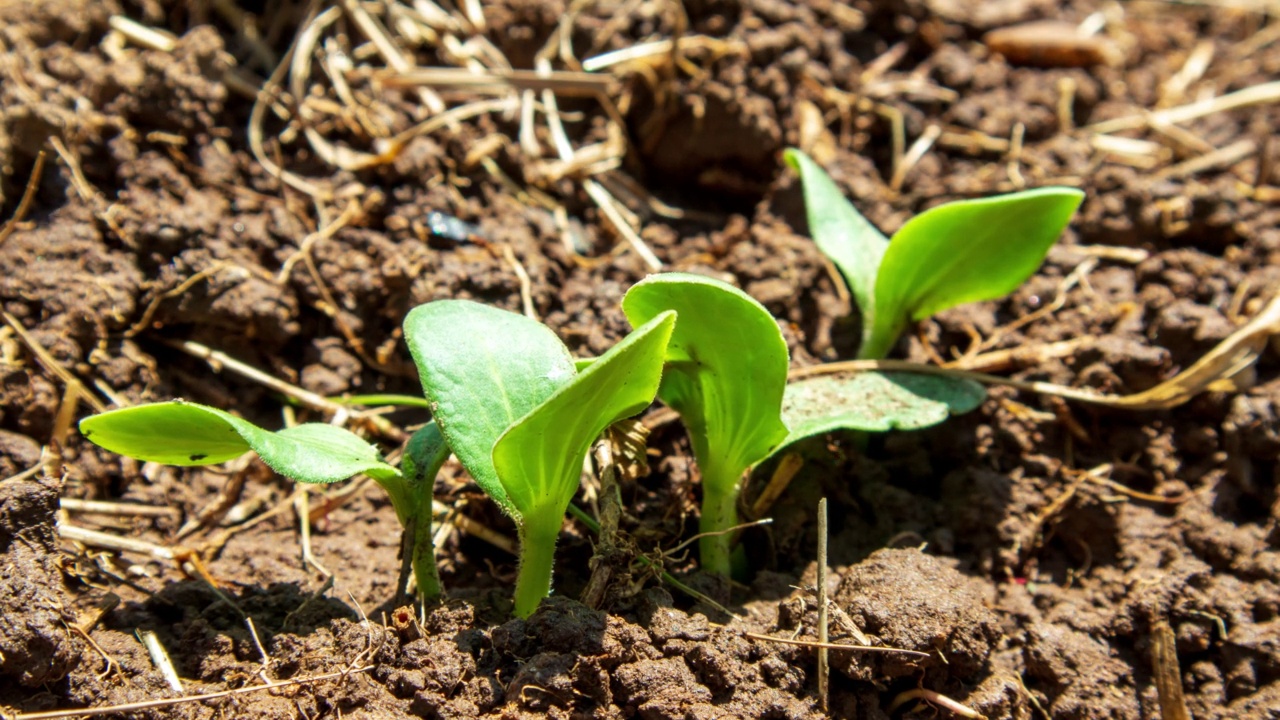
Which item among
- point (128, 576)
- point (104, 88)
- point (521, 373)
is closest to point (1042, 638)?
point (521, 373)

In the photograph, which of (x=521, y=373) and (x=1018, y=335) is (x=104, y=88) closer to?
(x=521, y=373)

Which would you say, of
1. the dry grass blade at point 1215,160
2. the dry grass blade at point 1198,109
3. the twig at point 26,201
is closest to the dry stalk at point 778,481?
the dry grass blade at point 1215,160

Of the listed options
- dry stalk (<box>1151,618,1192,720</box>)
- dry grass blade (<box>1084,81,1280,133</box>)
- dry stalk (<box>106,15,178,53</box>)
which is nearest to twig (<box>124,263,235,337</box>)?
dry stalk (<box>106,15,178,53</box>)

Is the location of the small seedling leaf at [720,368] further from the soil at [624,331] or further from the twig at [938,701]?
the twig at [938,701]

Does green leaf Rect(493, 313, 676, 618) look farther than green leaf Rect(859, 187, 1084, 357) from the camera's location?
No

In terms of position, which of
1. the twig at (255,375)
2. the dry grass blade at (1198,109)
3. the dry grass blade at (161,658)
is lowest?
the dry grass blade at (161,658)

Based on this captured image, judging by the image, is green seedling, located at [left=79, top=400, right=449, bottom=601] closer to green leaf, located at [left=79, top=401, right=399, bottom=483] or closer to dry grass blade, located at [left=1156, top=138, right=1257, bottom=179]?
green leaf, located at [left=79, top=401, right=399, bottom=483]
